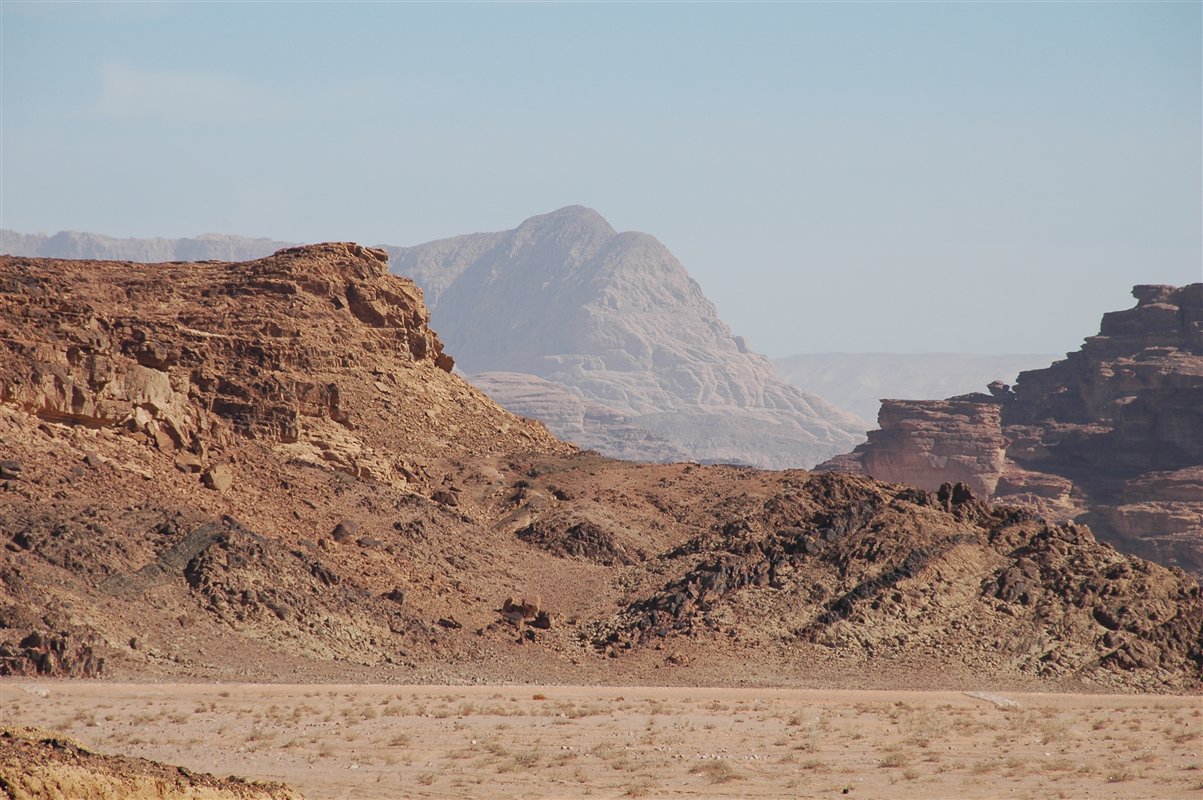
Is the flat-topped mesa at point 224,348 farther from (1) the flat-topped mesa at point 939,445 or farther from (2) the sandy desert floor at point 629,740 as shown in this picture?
(1) the flat-topped mesa at point 939,445

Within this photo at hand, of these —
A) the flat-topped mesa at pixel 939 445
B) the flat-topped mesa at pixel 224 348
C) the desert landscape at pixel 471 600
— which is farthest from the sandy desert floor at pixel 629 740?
the flat-topped mesa at pixel 939 445

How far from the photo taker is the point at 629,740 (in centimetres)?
3091

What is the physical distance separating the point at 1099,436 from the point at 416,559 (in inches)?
4103

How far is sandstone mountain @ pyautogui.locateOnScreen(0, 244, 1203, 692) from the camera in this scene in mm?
41906

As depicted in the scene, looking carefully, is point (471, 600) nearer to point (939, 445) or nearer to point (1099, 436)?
point (939, 445)

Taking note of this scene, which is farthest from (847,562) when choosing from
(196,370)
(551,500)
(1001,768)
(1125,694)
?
(196,370)

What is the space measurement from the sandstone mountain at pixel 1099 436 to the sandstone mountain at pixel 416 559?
72.9 meters

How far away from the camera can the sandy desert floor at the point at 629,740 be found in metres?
26.2

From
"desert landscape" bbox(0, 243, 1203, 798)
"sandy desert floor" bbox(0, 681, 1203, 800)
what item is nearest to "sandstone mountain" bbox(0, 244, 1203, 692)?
"desert landscape" bbox(0, 243, 1203, 798)

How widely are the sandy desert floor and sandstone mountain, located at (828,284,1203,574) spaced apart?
89.3 m

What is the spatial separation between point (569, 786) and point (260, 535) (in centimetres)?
2329

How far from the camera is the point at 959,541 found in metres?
50.1

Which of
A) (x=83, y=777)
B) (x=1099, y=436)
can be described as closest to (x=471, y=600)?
(x=83, y=777)

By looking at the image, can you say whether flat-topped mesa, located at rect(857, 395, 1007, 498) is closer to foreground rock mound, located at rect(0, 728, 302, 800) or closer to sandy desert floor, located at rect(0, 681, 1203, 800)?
sandy desert floor, located at rect(0, 681, 1203, 800)
